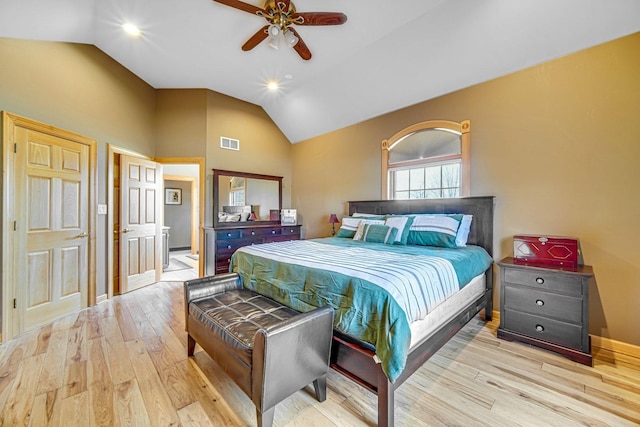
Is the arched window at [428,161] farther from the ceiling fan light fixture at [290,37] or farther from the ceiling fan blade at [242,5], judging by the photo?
the ceiling fan blade at [242,5]

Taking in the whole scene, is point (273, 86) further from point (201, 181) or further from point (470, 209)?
point (470, 209)

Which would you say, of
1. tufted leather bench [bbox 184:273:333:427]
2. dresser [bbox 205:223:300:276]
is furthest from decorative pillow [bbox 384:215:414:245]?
dresser [bbox 205:223:300:276]

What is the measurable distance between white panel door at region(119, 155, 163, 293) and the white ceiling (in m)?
1.55

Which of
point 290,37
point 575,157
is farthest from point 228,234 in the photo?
point 575,157

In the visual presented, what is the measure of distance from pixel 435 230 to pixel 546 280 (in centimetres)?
103

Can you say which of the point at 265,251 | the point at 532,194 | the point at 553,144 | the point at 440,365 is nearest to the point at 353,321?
the point at 440,365

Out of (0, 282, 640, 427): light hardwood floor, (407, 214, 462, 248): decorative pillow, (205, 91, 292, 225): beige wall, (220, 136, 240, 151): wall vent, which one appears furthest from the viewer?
(220, 136, 240, 151): wall vent

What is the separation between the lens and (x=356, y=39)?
312 cm

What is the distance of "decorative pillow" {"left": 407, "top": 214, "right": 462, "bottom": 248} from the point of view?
111 inches

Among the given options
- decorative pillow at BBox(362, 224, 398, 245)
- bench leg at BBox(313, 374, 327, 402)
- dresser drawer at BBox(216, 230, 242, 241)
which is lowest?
bench leg at BBox(313, 374, 327, 402)

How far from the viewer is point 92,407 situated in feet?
5.28

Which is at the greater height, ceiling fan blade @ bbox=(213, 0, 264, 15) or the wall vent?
ceiling fan blade @ bbox=(213, 0, 264, 15)

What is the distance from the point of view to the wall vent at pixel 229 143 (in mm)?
4812

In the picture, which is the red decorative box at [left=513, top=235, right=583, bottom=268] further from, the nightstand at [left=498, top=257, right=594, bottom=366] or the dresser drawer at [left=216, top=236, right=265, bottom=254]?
the dresser drawer at [left=216, top=236, right=265, bottom=254]
